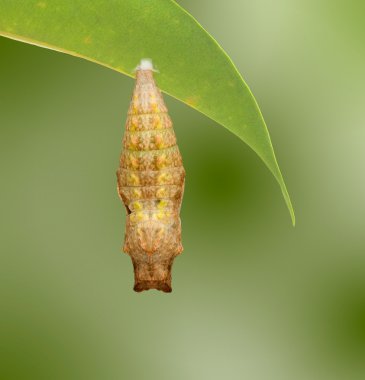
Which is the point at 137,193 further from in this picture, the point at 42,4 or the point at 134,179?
the point at 42,4

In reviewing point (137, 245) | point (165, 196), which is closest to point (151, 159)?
point (165, 196)

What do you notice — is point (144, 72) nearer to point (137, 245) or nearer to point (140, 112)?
point (140, 112)

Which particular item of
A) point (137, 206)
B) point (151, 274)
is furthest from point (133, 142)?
point (151, 274)

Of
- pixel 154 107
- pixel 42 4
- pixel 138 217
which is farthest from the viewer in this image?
pixel 138 217

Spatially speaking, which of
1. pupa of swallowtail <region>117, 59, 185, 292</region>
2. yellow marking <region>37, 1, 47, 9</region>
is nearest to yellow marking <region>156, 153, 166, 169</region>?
pupa of swallowtail <region>117, 59, 185, 292</region>

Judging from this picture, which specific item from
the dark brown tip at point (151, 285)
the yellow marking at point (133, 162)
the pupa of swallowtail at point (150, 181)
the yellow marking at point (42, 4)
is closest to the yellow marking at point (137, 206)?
the pupa of swallowtail at point (150, 181)

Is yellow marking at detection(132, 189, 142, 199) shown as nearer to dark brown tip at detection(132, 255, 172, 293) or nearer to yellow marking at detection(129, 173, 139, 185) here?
yellow marking at detection(129, 173, 139, 185)

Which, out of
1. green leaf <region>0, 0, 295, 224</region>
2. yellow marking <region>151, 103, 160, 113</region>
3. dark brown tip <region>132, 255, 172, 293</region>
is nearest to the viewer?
green leaf <region>0, 0, 295, 224</region>
